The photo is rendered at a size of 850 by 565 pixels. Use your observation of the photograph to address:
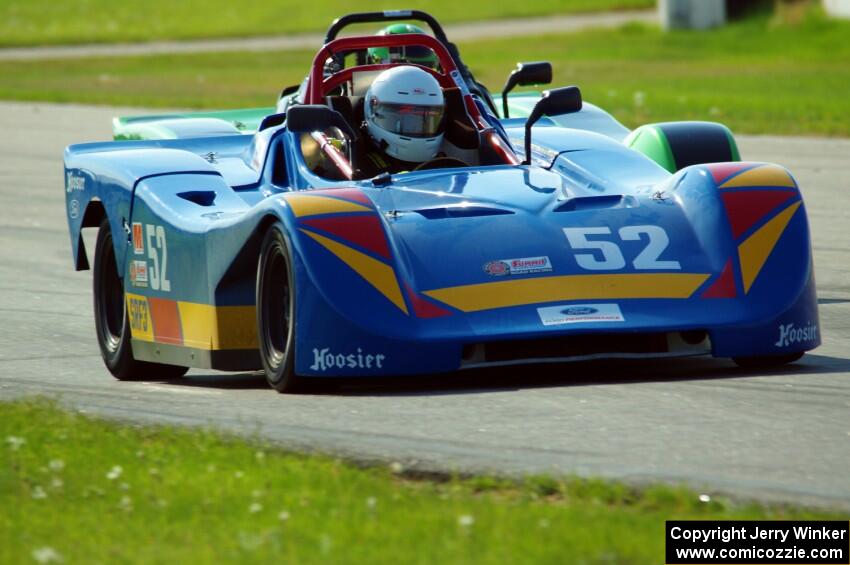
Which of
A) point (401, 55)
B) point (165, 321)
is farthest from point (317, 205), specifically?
point (401, 55)

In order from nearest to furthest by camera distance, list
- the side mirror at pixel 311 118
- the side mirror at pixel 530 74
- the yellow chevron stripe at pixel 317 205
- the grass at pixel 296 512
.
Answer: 1. the grass at pixel 296 512
2. the yellow chevron stripe at pixel 317 205
3. the side mirror at pixel 311 118
4. the side mirror at pixel 530 74

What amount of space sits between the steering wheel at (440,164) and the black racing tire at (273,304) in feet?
4.76

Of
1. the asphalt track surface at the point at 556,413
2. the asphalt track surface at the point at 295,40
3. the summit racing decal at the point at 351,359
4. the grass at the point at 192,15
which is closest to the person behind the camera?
the asphalt track surface at the point at 556,413

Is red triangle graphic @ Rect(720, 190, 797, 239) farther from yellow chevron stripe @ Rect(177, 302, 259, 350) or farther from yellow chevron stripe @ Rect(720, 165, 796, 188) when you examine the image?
yellow chevron stripe @ Rect(177, 302, 259, 350)

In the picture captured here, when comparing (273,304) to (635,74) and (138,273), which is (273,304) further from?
(635,74)

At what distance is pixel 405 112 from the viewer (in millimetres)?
8609

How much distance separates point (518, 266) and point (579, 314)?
34 cm

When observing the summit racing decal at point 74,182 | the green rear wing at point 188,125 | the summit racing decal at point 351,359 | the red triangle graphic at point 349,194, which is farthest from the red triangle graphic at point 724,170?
the green rear wing at point 188,125

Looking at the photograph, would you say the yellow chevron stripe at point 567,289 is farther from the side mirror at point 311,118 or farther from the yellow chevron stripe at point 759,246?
the side mirror at point 311,118

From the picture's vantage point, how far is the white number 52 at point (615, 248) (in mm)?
7227

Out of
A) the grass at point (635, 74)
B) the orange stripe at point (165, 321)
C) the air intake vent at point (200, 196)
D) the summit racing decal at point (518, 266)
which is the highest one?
the air intake vent at point (200, 196)

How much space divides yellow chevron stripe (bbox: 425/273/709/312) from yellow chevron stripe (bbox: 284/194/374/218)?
0.48 meters

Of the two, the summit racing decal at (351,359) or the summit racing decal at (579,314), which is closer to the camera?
the summit racing decal at (351,359)

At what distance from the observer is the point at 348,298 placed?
6902mm
